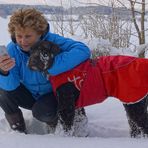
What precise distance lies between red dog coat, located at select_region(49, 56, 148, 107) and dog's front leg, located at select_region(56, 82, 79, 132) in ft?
0.08

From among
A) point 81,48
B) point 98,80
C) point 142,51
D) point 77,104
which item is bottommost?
point 142,51

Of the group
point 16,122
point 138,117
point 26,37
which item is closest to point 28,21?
point 26,37

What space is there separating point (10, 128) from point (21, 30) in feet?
2.20

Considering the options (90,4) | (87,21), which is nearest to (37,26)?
(90,4)

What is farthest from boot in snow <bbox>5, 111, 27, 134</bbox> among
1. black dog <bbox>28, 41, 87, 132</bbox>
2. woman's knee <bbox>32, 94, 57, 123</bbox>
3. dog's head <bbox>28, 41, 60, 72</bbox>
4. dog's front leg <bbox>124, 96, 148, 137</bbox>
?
dog's front leg <bbox>124, 96, 148, 137</bbox>

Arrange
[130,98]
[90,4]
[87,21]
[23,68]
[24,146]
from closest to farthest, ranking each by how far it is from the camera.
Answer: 1. [24,146]
2. [130,98]
3. [23,68]
4. [90,4]
5. [87,21]

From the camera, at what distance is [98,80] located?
7.32ft

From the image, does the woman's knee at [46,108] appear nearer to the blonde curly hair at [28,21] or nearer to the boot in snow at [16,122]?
the boot in snow at [16,122]

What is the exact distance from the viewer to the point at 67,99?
2.24m

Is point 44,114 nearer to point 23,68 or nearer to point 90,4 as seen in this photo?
point 23,68

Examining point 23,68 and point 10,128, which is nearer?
point 23,68

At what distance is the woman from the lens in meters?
2.19

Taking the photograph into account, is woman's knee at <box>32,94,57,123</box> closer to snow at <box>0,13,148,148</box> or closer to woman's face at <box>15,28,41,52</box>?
snow at <box>0,13,148,148</box>

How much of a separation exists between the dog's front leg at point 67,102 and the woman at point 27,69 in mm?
91
